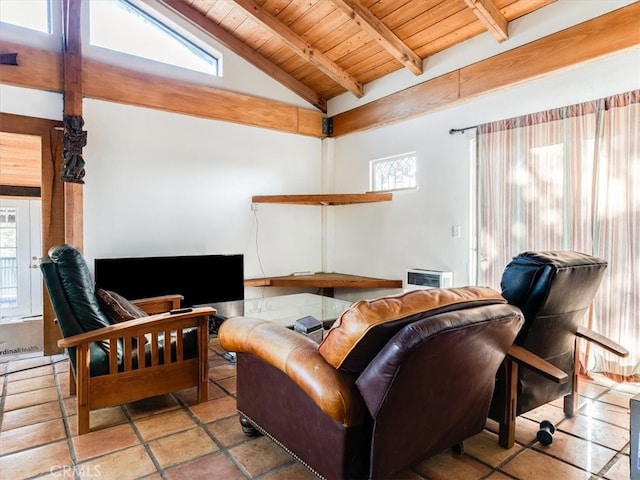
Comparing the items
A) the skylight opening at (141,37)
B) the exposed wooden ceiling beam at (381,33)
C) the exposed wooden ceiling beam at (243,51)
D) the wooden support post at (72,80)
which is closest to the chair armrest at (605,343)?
the exposed wooden ceiling beam at (381,33)

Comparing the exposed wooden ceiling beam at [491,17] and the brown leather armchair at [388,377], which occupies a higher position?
the exposed wooden ceiling beam at [491,17]

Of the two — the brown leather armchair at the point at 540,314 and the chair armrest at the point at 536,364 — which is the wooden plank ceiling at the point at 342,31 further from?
the chair armrest at the point at 536,364

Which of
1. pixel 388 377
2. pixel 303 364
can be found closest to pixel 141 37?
pixel 303 364

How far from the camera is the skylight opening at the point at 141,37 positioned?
3914 millimetres

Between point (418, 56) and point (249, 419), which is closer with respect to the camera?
point (249, 419)

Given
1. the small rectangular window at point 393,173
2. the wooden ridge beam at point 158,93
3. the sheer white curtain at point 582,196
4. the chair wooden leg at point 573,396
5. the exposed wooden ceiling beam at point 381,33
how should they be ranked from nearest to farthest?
the chair wooden leg at point 573,396, the sheer white curtain at point 582,196, the wooden ridge beam at point 158,93, the exposed wooden ceiling beam at point 381,33, the small rectangular window at point 393,173

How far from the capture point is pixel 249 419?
205 cm

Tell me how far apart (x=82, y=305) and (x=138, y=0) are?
349 centimetres

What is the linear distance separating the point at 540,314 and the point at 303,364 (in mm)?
1249

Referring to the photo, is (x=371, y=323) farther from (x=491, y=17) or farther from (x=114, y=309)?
(x=491, y=17)

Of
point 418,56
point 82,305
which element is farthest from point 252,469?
point 418,56

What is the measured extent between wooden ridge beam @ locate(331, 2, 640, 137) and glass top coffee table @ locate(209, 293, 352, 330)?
2415mm

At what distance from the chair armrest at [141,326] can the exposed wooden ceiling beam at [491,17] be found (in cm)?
324

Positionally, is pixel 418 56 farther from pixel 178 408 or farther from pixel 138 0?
pixel 178 408
